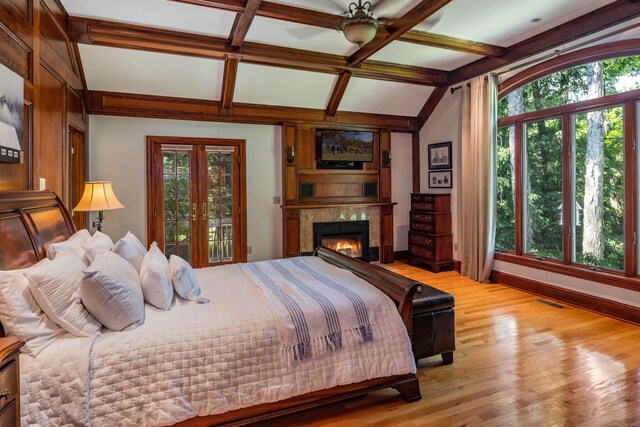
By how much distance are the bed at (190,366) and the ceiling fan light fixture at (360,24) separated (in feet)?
7.72

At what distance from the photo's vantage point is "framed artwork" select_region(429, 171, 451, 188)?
5.82m

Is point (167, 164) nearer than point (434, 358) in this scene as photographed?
No

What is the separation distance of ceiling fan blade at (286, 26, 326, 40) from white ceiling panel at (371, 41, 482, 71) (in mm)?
957

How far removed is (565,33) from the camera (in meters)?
3.93

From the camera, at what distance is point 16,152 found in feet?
7.22

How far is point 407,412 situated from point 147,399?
1.47 metres

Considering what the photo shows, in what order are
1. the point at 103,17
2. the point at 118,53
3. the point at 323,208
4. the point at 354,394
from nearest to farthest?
the point at 354,394 → the point at 103,17 → the point at 118,53 → the point at 323,208

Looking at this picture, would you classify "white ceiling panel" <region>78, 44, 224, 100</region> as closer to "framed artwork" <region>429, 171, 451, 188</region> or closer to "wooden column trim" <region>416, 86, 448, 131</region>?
"wooden column trim" <region>416, 86, 448, 131</region>

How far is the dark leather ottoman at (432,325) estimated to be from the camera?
2.58 m

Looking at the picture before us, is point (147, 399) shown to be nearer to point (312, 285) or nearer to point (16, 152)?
point (312, 285)

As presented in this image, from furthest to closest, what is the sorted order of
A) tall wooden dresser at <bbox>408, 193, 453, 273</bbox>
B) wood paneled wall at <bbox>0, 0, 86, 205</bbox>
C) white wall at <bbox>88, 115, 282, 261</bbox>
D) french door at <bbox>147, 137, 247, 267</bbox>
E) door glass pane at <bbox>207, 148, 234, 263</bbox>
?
tall wooden dresser at <bbox>408, 193, 453, 273</bbox> < door glass pane at <bbox>207, 148, 234, 263</bbox> < french door at <bbox>147, 137, 247, 267</bbox> < white wall at <bbox>88, 115, 282, 261</bbox> < wood paneled wall at <bbox>0, 0, 86, 205</bbox>

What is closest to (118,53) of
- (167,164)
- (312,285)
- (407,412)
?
(167,164)

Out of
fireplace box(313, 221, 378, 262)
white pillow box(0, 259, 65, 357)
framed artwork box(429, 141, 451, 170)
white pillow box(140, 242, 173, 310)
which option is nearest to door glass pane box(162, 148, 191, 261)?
fireplace box(313, 221, 378, 262)

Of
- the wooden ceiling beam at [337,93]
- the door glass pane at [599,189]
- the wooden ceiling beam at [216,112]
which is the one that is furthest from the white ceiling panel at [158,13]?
the door glass pane at [599,189]
